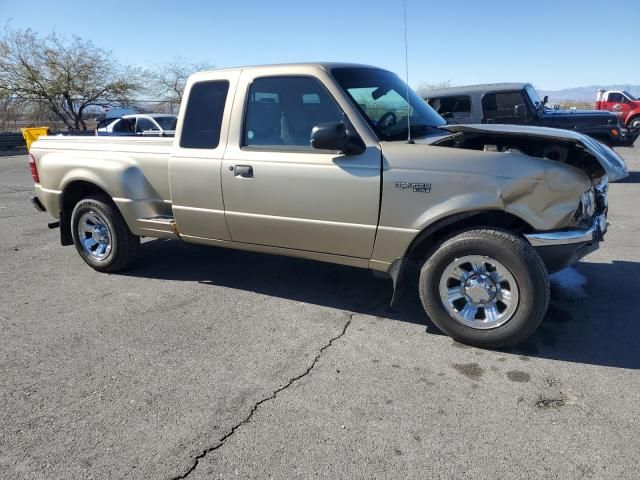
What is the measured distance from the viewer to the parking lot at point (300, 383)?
244cm

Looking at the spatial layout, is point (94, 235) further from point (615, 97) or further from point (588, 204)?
point (615, 97)

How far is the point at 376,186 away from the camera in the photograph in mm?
3615

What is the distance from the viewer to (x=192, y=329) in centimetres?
392

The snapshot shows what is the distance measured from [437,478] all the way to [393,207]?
1899 millimetres

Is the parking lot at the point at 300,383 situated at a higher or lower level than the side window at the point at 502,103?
lower

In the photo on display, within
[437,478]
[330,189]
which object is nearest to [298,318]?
[330,189]

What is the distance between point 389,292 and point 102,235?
10.3 feet

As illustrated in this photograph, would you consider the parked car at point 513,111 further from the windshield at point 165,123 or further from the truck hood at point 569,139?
the windshield at point 165,123

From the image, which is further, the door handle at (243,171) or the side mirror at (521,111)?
the side mirror at (521,111)

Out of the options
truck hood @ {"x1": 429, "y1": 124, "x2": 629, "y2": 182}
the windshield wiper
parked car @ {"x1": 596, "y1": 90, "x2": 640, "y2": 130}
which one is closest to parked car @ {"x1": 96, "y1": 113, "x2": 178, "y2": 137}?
the windshield wiper

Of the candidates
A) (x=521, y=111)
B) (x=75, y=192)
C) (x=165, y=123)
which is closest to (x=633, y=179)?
(x=521, y=111)

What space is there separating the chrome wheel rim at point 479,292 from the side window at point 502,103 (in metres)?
7.90

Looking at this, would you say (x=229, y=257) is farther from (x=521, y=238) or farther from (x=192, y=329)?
(x=521, y=238)

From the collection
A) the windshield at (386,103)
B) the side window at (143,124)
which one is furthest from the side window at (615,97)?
the windshield at (386,103)
